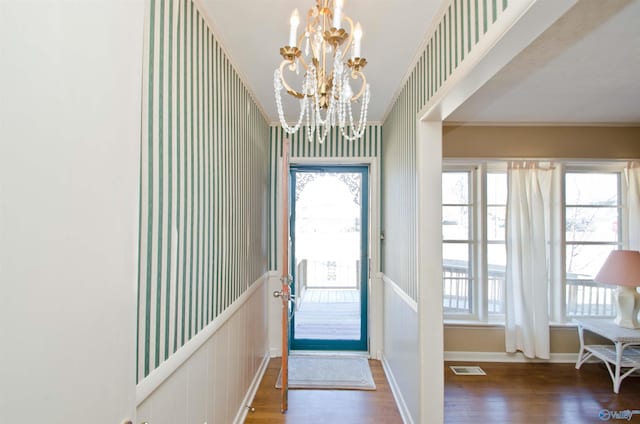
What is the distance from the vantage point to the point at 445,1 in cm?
154

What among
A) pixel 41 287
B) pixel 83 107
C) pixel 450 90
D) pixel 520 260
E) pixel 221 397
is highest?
pixel 450 90

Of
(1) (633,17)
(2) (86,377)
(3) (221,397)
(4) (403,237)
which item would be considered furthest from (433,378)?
(1) (633,17)

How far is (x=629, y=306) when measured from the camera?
9.73 ft

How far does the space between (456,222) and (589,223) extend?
1.46 metres

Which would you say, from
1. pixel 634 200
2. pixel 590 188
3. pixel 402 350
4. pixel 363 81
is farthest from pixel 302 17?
pixel 634 200

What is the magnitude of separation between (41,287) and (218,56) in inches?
68.1

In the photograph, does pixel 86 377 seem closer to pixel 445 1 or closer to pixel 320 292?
pixel 445 1

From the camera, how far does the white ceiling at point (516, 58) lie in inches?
63.8

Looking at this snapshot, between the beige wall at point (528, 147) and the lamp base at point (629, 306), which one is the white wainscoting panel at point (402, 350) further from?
the lamp base at point (629, 306)

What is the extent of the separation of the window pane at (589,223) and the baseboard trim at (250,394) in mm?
3603

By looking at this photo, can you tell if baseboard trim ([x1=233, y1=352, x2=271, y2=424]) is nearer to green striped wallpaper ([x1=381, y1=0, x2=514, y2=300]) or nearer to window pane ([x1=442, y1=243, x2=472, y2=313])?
green striped wallpaper ([x1=381, y1=0, x2=514, y2=300])

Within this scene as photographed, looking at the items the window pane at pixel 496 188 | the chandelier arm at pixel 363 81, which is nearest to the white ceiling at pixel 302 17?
the chandelier arm at pixel 363 81

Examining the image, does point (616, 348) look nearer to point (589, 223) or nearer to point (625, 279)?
point (625, 279)

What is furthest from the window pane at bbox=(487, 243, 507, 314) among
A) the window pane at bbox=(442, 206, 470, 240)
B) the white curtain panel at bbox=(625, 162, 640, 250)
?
the white curtain panel at bbox=(625, 162, 640, 250)
